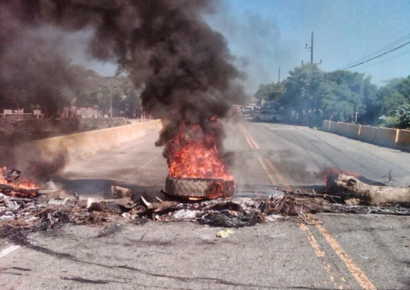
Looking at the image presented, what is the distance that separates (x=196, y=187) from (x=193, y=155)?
1.17 metres

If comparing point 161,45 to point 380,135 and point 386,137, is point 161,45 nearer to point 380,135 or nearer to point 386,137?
point 386,137

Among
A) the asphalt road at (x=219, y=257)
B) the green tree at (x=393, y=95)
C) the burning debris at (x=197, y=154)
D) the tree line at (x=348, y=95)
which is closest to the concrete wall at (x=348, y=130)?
the tree line at (x=348, y=95)

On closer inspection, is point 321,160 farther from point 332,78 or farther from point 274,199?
point 332,78

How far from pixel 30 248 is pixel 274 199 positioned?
3729mm

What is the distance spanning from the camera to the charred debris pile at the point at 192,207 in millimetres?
6043

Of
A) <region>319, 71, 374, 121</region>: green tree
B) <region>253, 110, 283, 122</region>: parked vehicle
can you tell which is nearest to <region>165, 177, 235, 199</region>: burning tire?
<region>319, 71, 374, 121</region>: green tree

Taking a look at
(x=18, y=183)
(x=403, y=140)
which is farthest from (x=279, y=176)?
(x=403, y=140)

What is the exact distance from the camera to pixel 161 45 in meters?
8.45

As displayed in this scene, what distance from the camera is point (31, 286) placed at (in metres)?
3.83

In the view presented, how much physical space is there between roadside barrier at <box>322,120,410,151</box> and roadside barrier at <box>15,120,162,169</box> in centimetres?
1302

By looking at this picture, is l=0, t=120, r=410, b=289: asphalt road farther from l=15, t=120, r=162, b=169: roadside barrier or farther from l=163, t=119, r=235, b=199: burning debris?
l=15, t=120, r=162, b=169: roadside barrier

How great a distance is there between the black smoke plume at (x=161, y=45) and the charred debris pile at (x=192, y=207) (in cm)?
213

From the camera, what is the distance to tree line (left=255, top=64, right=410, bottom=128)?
117 feet

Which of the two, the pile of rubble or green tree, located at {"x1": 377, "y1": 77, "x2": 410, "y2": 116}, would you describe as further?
green tree, located at {"x1": 377, "y1": 77, "x2": 410, "y2": 116}
